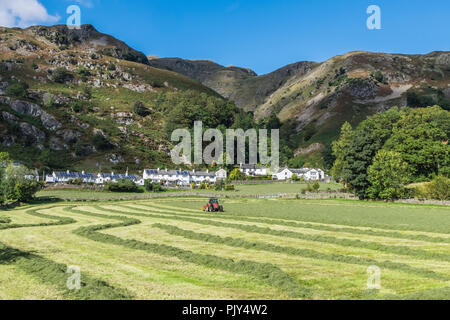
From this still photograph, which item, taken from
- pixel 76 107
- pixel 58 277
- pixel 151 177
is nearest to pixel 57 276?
pixel 58 277

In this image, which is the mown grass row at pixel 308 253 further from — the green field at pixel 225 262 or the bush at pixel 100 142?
the bush at pixel 100 142

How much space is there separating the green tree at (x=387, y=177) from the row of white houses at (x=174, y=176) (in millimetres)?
67521

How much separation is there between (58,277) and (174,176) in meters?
121

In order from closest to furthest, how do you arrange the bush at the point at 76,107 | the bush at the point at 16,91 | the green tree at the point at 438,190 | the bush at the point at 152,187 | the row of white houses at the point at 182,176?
the green tree at the point at 438,190
the bush at the point at 152,187
the row of white houses at the point at 182,176
the bush at the point at 16,91
the bush at the point at 76,107

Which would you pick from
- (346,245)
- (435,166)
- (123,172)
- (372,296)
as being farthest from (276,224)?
(123,172)

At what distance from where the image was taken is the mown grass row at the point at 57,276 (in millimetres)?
13594

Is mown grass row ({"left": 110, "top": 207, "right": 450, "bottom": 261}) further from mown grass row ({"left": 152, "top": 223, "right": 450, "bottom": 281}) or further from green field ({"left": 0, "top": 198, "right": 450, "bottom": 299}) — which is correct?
mown grass row ({"left": 152, "top": 223, "right": 450, "bottom": 281})

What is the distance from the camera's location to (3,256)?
20672 millimetres

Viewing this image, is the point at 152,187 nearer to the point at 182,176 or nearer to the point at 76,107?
the point at 182,176

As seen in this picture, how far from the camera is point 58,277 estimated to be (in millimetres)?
15836

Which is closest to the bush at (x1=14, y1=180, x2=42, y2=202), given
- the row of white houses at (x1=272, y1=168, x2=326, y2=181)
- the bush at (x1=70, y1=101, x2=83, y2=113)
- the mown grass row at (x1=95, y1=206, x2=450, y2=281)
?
the mown grass row at (x1=95, y1=206, x2=450, y2=281)

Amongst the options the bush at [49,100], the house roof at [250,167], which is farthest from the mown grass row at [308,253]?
the bush at [49,100]

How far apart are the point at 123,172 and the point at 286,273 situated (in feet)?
409

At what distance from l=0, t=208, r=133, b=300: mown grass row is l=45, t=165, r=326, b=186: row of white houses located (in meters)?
87.1
